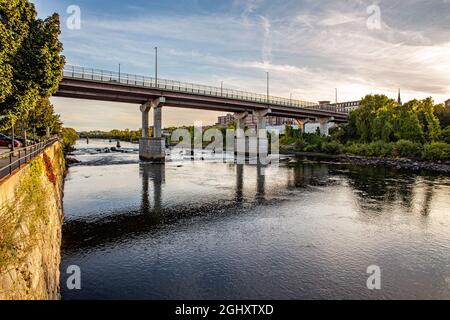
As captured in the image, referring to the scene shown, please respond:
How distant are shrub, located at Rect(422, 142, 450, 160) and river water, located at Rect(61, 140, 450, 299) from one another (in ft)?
122

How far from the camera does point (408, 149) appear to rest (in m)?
73.6

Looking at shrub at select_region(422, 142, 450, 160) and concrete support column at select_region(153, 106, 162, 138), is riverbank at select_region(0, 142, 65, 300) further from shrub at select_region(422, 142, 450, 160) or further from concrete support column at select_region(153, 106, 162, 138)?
shrub at select_region(422, 142, 450, 160)

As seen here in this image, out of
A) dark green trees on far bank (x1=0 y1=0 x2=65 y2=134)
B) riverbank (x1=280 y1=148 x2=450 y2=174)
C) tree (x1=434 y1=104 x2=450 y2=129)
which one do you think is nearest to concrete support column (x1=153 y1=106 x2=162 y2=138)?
riverbank (x1=280 y1=148 x2=450 y2=174)

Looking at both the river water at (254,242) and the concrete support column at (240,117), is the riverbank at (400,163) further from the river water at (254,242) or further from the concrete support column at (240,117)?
the concrete support column at (240,117)

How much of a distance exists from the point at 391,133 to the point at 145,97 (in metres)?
69.2

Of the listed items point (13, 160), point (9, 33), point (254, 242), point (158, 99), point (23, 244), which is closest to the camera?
point (23, 244)

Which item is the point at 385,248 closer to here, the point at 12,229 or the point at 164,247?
the point at 164,247

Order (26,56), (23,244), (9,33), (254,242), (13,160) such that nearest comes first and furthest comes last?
(23,244) → (9,33) → (13,160) → (26,56) → (254,242)

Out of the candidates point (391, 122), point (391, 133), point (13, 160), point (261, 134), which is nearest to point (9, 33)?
point (13, 160)

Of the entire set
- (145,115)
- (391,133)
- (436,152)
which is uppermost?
(145,115)

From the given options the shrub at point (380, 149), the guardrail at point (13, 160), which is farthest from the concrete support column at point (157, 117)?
the shrub at point (380, 149)

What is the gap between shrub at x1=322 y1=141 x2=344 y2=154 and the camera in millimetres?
91438

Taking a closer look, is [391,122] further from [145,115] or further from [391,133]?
[145,115]

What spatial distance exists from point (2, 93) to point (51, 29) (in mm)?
8315
